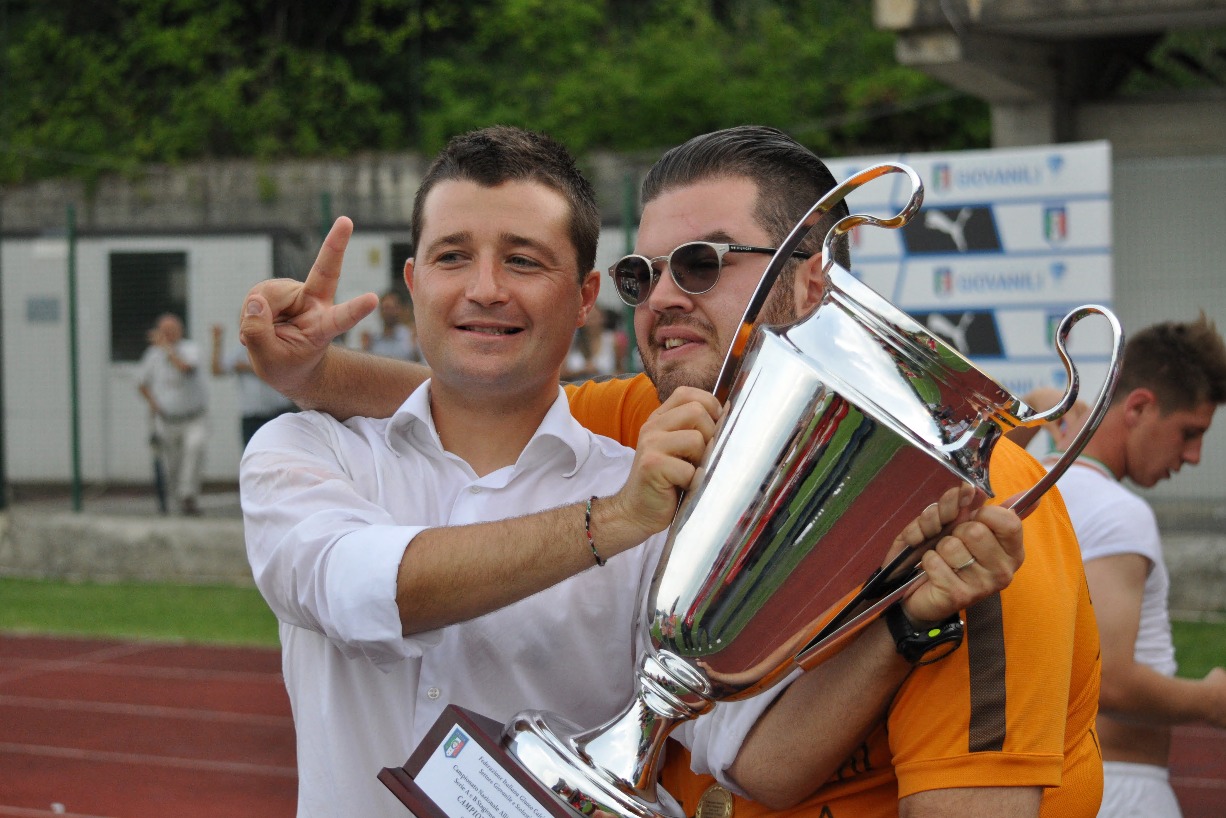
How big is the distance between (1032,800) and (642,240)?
38.5 inches

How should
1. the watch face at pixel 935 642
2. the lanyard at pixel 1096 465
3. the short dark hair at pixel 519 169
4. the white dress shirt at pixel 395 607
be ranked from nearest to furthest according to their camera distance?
1. the watch face at pixel 935 642
2. the white dress shirt at pixel 395 607
3. the short dark hair at pixel 519 169
4. the lanyard at pixel 1096 465

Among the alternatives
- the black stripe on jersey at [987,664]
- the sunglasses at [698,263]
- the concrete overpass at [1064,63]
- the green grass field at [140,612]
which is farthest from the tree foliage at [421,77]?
the black stripe on jersey at [987,664]

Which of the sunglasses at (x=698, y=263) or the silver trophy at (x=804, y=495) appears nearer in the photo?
the silver trophy at (x=804, y=495)

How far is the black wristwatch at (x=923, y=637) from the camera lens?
1611 millimetres

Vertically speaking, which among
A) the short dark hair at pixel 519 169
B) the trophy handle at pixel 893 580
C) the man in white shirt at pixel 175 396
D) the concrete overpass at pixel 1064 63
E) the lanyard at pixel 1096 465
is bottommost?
the man in white shirt at pixel 175 396

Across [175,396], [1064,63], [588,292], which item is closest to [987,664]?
[588,292]

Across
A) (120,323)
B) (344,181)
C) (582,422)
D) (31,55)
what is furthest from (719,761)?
(31,55)

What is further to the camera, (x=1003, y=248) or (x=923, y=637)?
(x=1003, y=248)

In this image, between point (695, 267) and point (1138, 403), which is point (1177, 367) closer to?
point (1138, 403)

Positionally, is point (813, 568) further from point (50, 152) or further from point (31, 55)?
point (31, 55)

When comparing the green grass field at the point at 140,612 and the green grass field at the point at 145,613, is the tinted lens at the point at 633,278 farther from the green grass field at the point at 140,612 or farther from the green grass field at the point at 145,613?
the green grass field at the point at 140,612

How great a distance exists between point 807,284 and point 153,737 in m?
6.23

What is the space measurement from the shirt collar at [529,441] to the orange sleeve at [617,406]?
1.01 ft

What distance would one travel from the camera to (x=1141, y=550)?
3299 millimetres
